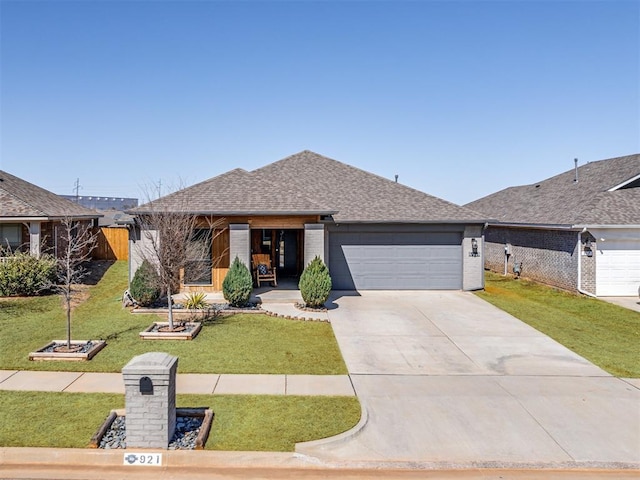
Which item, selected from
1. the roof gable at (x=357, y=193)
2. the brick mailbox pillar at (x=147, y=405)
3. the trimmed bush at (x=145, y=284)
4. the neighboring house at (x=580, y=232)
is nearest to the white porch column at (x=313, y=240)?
the roof gable at (x=357, y=193)

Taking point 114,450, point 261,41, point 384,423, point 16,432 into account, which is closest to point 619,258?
point 384,423

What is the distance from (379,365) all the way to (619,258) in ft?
40.9

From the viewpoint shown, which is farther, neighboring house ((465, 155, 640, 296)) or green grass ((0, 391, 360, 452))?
neighboring house ((465, 155, 640, 296))

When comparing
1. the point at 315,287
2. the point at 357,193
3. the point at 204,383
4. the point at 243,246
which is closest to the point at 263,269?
the point at 243,246

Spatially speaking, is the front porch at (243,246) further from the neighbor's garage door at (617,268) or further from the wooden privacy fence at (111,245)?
the neighbor's garage door at (617,268)

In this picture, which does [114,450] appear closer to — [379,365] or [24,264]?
[379,365]

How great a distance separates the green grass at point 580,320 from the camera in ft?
29.8

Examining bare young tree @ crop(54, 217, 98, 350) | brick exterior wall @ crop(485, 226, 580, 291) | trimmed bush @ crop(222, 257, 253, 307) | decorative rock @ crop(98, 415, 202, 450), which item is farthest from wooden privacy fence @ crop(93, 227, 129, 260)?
brick exterior wall @ crop(485, 226, 580, 291)

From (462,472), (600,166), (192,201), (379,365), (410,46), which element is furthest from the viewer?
(600,166)

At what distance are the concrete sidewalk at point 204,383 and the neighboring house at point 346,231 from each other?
21.6 feet

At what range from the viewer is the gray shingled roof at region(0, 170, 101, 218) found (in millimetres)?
16375

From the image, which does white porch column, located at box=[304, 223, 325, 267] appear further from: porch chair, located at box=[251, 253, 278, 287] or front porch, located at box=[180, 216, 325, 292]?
porch chair, located at box=[251, 253, 278, 287]

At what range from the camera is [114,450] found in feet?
17.3

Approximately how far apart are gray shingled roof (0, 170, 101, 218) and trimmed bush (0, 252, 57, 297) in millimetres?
2403
